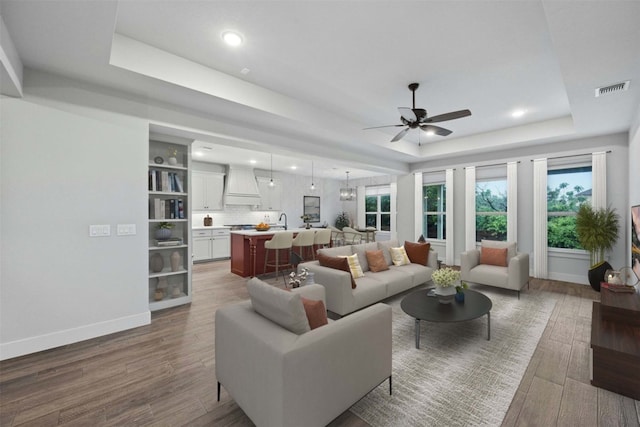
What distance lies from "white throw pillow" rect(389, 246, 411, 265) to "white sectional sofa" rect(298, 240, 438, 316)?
68 mm

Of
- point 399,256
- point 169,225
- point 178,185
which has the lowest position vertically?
point 399,256

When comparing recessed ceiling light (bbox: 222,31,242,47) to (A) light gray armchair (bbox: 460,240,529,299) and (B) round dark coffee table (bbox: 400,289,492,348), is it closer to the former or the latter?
(B) round dark coffee table (bbox: 400,289,492,348)

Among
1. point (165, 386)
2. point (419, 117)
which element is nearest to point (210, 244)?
point (165, 386)

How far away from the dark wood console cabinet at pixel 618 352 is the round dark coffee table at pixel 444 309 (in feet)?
2.72

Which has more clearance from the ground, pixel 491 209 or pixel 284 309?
pixel 491 209

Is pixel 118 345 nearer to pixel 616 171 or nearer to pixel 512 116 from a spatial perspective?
pixel 512 116

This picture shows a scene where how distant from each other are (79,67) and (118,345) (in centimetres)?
278

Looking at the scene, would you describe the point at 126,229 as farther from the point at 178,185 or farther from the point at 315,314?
the point at 315,314

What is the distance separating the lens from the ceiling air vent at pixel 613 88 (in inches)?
113

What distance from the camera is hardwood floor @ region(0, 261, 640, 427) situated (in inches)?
73.1

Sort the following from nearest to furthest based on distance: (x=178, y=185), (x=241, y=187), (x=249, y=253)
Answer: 1. (x=178, y=185)
2. (x=249, y=253)
3. (x=241, y=187)

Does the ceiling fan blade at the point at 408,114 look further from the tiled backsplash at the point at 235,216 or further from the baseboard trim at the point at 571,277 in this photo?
the tiled backsplash at the point at 235,216

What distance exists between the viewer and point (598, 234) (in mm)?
4551

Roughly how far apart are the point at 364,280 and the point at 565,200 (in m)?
4.55
